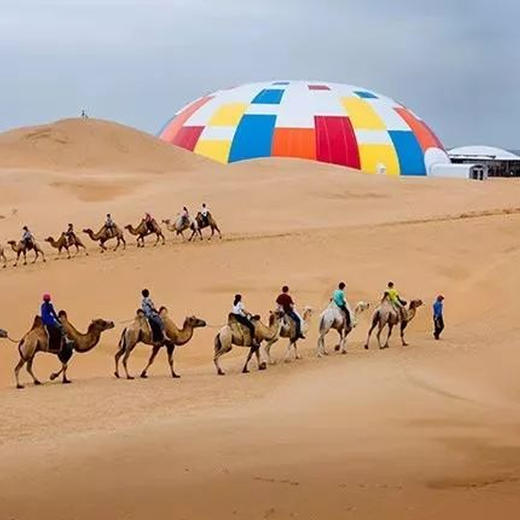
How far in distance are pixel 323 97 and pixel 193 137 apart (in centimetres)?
751

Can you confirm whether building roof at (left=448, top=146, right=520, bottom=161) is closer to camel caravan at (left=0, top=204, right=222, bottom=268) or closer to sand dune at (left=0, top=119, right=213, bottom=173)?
sand dune at (left=0, top=119, right=213, bottom=173)

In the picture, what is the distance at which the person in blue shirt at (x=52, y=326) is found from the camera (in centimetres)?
1507

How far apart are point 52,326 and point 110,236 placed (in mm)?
12835

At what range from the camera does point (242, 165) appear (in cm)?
4712

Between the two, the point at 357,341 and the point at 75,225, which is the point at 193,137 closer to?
Answer: the point at 75,225

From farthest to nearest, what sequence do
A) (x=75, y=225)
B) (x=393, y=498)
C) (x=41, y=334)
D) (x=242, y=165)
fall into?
1. (x=242, y=165)
2. (x=75, y=225)
3. (x=41, y=334)
4. (x=393, y=498)

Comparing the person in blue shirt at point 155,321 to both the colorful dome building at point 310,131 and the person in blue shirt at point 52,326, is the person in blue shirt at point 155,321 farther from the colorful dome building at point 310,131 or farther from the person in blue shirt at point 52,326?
the colorful dome building at point 310,131

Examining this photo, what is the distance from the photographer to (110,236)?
27.9 meters

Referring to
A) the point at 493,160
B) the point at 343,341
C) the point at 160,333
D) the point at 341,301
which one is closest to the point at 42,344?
the point at 160,333

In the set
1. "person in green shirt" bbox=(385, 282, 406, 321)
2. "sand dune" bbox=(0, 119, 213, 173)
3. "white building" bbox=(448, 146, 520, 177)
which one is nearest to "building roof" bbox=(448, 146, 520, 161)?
"white building" bbox=(448, 146, 520, 177)

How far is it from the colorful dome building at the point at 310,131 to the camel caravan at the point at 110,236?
80.4 ft

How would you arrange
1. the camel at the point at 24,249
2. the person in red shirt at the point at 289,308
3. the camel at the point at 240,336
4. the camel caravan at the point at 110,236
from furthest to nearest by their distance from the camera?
1. the camel caravan at the point at 110,236
2. the camel at the point at 24,249
3. the person in red shirt at the point at 289,308
4. the camel at the point at 240,336

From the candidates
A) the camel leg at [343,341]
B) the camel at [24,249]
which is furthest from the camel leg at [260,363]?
the camel at [24,249]

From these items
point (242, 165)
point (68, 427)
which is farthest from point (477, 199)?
point (68, 427)
